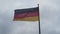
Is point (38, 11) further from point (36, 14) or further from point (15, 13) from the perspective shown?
point (15, 13)

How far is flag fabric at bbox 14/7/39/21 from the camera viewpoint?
2633 centimetres

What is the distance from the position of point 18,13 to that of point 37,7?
1.67 metres

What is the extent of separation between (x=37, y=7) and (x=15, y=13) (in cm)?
192

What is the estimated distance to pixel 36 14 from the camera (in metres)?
26.3

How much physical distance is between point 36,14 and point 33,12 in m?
0.30

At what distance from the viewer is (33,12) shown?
2639 cm

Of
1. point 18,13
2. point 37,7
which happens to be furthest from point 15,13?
point 37,7

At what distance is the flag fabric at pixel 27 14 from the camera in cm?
2633

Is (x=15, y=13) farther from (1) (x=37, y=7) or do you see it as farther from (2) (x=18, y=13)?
(1) (x=37, y=7)

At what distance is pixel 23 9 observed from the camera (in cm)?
2652

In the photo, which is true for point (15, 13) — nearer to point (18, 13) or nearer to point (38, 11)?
point (18, 13)

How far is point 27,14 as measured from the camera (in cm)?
2648

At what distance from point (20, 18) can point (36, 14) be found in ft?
4.65

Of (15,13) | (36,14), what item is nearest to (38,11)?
(36,14)
